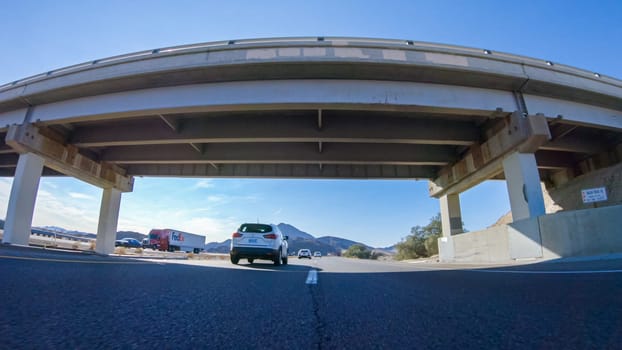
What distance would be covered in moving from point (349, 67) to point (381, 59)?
4.60 ft

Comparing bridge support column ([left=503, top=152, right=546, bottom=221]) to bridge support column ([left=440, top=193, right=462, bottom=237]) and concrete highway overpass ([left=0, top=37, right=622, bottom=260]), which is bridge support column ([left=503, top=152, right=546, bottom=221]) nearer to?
concrete highway overpass ([left=0, top=37, right=622, bottom=260])

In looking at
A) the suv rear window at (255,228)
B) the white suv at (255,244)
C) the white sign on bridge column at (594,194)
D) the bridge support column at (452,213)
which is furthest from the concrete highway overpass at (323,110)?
the white suv at (255,244)

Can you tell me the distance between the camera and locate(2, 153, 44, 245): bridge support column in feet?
47.0

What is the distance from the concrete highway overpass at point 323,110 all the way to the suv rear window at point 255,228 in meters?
4.99

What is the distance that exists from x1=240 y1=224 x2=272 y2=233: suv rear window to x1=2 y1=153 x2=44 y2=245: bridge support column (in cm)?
1290

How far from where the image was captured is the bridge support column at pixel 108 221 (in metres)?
20.2

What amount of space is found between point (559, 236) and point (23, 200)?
25307mm

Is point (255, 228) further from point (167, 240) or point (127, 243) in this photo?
point (127, 243)

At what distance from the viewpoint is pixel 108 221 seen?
20.7 meters

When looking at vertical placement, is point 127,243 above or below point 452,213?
below

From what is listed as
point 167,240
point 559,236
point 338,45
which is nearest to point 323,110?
point 338,45

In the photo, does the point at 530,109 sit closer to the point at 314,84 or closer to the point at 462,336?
the point at 314,84

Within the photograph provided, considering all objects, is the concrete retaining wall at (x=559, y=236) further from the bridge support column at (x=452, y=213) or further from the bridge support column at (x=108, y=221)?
the bridge support column at (x=108, y=221)

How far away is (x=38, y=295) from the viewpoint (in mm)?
2340
